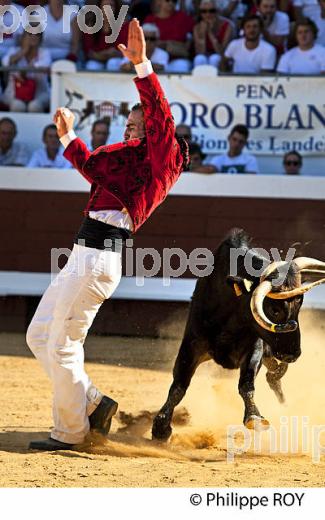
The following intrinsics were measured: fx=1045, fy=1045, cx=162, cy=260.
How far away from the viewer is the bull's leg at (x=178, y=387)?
15.8 feet

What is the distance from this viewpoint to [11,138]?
852 centimetres

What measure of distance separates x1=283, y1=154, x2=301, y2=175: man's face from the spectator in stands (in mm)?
2058

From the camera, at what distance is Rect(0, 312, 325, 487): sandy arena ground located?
13.4 ft

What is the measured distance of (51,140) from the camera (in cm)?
845

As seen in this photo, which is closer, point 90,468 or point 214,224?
point 90,468

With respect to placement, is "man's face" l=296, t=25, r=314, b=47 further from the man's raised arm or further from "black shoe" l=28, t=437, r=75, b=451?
"black shoe" l=28, t=437, r=75, b=451

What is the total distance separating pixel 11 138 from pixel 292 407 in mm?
3914

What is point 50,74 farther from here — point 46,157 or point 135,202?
point 135,202

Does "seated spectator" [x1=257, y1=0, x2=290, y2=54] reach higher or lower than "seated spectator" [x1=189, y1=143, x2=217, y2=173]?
higher

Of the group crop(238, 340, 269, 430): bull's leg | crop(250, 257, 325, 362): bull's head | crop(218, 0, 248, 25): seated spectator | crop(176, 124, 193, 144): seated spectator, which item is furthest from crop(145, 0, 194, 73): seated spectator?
crop(250, 257, 325, 362): bull's head

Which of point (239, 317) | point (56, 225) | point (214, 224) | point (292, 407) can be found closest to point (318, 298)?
point (214, 224)

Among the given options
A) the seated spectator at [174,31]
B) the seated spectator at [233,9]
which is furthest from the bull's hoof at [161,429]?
the seated spectator at [233,9]

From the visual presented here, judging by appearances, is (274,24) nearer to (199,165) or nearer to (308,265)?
(199,165)

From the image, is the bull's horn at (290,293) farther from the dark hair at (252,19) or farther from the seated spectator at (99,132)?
the dark hair at (252,19)
